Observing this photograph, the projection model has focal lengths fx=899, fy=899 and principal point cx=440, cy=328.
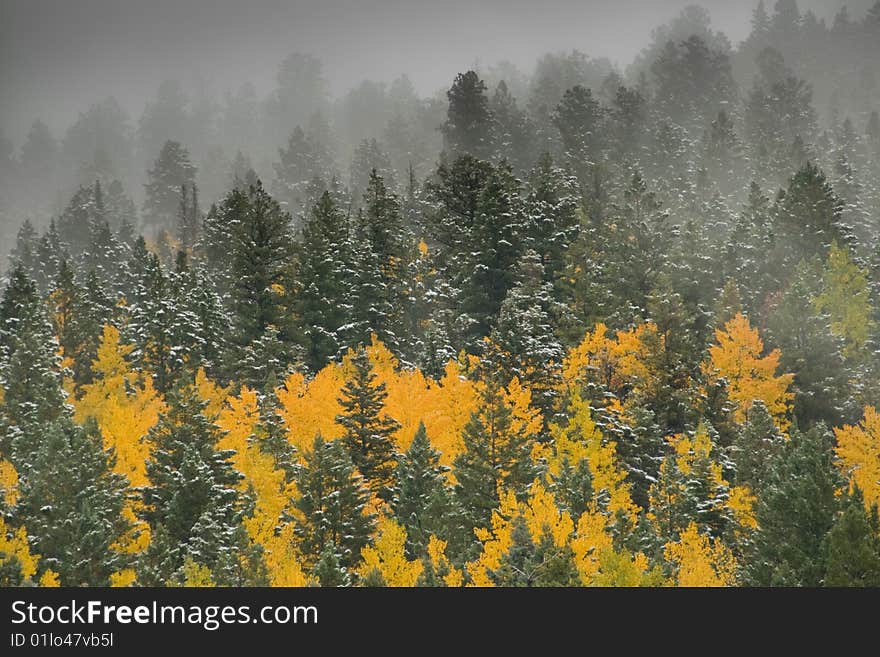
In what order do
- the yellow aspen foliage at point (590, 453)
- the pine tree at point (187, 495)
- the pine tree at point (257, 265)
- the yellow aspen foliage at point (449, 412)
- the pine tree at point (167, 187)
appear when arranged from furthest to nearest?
the pine tree at point (167, 187), the pine tree at point (257, 265), the yellow aspen foliage at point (449, 412), the yellow aspen foliage at point (590, 453), the pine tree at point (187, 495)

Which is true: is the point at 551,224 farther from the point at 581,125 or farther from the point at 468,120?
the point at 581,125

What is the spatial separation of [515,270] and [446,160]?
31.8 m

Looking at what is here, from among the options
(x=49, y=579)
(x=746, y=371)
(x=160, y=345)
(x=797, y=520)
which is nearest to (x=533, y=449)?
(x=797, y=520)

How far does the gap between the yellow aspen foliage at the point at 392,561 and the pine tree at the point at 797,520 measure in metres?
12.8

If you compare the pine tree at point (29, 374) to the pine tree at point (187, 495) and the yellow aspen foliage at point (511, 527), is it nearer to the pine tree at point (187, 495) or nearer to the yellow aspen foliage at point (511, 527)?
the pine tree at point (187, 495)

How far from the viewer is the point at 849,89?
13038 centimetres

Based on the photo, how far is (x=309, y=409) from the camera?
46469mm

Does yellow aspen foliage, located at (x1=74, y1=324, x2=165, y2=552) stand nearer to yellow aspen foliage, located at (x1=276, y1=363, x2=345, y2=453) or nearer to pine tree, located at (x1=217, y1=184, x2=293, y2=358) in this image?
yellow aspen foliage, located at (x1=276, y1=363, x2=345, y2=453)

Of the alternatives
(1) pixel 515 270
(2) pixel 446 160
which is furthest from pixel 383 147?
(1) pixel 515 270

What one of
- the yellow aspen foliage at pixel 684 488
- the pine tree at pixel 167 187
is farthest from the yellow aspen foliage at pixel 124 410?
the pine tree at pixel 167 187

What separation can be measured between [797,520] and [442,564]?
13.3 metres

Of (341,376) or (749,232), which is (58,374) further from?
(749,232)

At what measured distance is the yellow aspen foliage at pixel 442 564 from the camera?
32938 mm

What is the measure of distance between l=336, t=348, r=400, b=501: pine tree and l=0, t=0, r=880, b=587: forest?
139mm
